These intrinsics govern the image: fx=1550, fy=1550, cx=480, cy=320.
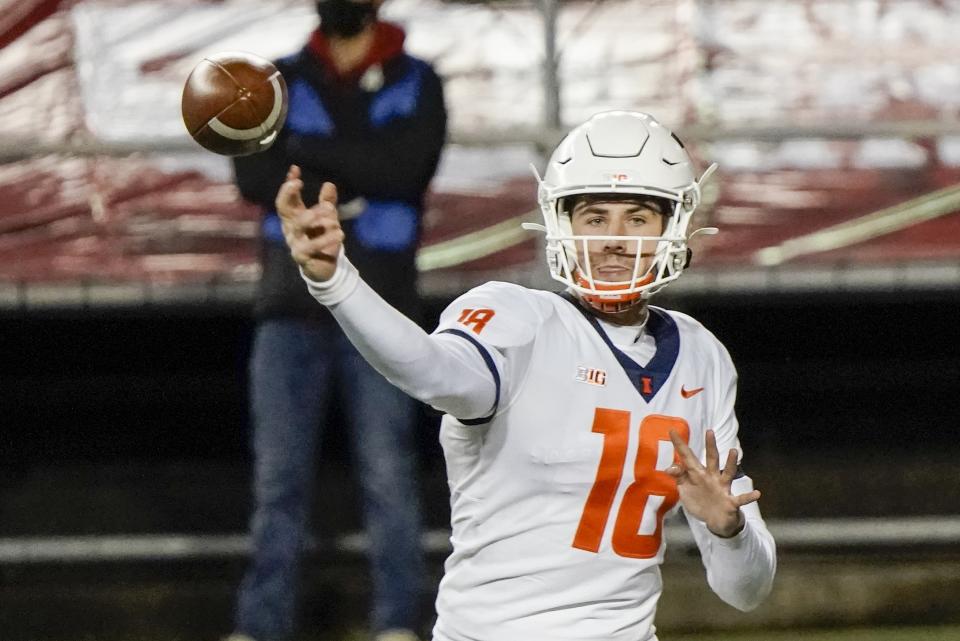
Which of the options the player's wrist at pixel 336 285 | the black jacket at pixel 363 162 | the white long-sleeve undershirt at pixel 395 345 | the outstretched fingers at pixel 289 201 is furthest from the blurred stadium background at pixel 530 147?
the outstretched fingers at pixel 289 201

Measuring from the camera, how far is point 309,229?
7.26 ft

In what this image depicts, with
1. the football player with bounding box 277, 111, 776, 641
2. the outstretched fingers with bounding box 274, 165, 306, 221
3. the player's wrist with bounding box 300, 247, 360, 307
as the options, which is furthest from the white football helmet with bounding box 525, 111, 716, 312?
the outstretched fingers with bounding box 274, 165, 306, 221

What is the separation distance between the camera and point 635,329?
2.76 meters

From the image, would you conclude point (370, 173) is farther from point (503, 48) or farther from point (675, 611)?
point (675, 611)

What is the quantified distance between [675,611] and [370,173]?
5.94ft

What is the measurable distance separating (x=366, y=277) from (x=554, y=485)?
63.8 inches

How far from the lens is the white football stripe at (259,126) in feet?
9.88

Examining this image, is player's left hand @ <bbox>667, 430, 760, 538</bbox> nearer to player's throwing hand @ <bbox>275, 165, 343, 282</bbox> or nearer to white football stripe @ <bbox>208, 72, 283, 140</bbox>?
player's throwing hand @ <bbox>275, 165, 343, 282</bbox>

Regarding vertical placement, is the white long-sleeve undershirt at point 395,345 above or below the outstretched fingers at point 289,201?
below

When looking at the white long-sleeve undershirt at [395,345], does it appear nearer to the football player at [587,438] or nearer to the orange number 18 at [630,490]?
the football player at [587,438]

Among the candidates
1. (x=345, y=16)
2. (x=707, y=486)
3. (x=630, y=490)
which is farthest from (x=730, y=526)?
(x=345, y=16)

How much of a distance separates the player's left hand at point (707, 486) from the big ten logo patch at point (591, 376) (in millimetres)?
238

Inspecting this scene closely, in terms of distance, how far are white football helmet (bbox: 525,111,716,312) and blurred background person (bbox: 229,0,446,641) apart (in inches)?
49.4

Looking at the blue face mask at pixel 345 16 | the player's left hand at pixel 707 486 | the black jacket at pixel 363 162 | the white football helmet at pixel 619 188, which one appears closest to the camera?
the player's left hand at pixel 707 486
